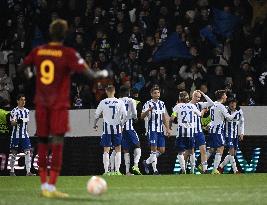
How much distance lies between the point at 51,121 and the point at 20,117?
1022 centimetres

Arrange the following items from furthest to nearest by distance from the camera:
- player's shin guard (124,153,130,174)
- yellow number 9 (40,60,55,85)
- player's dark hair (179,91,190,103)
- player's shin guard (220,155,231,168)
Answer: player's shin guard (220,155,231,168) → player's shin guard (124,153,130,174) → player's dark hair (179,91,190,103) → yellow number 9 (40,60,55,85)

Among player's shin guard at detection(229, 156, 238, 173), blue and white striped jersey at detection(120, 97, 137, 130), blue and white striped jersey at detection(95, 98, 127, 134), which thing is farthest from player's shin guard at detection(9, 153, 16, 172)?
player's shin guard at detection(229, 156, 238, 173)

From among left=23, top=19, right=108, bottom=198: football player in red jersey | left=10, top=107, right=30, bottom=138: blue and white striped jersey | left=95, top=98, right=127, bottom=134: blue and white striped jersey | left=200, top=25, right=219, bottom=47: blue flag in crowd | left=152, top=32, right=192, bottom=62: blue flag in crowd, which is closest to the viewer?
left=23, top=19, right=108, bottom=198: football player in red jersey

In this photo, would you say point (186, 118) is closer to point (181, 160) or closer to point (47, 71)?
point (181, 160)

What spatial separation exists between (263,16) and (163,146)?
5159mm

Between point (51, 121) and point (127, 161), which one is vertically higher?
point (51, 121)

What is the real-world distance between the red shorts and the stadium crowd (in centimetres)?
1028

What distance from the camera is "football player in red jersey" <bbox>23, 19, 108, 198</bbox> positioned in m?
11.4

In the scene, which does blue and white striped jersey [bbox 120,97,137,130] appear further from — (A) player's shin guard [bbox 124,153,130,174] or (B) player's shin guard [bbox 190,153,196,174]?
(B) player's shin guard [bbox 190,153,196,174]

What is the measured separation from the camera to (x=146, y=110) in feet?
69.0

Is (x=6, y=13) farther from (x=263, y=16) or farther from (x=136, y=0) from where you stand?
(x=263, y=16)

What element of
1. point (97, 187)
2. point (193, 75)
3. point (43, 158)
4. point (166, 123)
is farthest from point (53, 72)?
point (193, 75)

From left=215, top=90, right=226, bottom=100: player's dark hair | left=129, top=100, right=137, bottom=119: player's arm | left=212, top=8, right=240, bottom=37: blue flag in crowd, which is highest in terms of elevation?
left=212, top=8, right=240, bottom=37: blue flag in crowd

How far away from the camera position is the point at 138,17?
24375 millimetres
